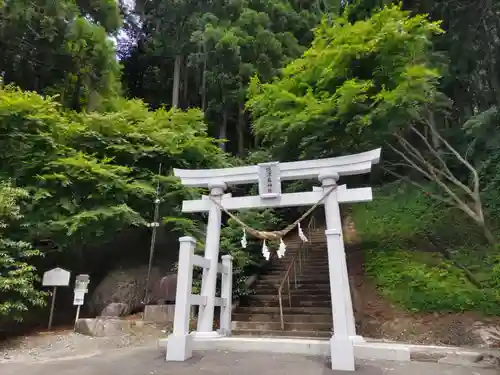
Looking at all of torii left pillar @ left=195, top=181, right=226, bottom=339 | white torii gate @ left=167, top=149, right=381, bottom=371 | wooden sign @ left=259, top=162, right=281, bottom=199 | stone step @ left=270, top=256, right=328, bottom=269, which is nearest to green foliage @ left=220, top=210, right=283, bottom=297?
stone step @ left=270, top=256, right=328, bottom=269

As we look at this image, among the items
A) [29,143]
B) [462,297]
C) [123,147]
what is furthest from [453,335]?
[29,143]

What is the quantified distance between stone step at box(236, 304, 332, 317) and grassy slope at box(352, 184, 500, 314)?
4.55ft

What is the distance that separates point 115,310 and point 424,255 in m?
7.00

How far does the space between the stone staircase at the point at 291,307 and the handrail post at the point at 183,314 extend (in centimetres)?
227

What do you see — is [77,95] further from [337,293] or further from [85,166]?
[337,293]

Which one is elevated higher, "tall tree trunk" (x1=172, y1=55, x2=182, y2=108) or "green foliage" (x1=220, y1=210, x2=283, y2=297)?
"tall tree trunk" (x1=172, y1=55, x2=182, y2=108)

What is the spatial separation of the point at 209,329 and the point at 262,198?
2.23m

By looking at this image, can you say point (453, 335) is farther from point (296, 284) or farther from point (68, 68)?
→ point (68, 68)

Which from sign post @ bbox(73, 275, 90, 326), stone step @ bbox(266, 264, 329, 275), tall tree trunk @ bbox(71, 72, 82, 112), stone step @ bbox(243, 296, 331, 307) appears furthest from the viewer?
tall tree trunk @ bbox(71, 72, 82, 112)

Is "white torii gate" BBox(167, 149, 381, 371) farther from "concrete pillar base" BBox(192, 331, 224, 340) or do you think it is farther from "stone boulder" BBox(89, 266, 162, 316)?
"stone boulder" BBox(89, 266, 162, 316)

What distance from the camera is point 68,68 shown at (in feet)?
40.5

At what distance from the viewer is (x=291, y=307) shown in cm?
791

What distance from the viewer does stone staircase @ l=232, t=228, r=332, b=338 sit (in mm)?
7156

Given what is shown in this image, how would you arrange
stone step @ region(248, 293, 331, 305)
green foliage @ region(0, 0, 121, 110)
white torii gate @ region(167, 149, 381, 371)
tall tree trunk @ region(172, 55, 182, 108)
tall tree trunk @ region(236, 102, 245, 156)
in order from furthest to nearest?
tall tree trunk @ region(172, 55, 182, 108), tall tree trunk @ region(236, 102, 245, 156), green foliage @ region(0, 0, 121, 110), stone step @ region(248, 293, 331, 305), white torii gate @ region(167, 149, 381, 371)
